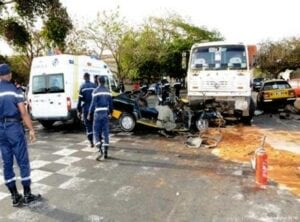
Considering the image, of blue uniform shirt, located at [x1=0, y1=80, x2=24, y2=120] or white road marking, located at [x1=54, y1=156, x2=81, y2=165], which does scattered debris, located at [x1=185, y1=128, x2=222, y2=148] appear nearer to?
white road marking, located at [x1=54, y1=156, x2=81, y2=165]

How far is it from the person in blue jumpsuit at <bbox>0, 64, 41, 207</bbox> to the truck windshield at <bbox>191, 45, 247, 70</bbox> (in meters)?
9.18

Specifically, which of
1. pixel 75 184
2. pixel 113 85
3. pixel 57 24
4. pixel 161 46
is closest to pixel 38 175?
pixel 75 184

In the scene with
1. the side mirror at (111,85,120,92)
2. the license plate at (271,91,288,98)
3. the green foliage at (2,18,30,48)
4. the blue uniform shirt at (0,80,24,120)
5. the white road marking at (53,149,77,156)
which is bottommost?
the white road marking at (53,149,77,156)

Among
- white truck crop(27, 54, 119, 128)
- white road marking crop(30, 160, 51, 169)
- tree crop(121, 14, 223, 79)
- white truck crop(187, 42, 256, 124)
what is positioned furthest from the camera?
tree crop(121, 14, 223, 79)

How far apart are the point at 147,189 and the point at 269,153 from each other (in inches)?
151

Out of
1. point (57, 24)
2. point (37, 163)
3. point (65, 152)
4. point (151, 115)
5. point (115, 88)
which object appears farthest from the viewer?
point (57, 24)

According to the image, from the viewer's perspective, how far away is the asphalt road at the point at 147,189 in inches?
204

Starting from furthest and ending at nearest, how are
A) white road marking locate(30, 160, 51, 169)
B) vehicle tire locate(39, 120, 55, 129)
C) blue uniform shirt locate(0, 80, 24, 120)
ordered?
vehicle tire locate(39, 120, 55, 129), white road marking locate(30, 160, 51, 169), blue uniform shirt locate(0, 80, 24, 120)

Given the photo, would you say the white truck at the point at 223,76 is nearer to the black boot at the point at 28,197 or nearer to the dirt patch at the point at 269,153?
the dirt patch at the point at 269,153

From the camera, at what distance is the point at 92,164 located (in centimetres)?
815

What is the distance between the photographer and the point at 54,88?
43.2 feet

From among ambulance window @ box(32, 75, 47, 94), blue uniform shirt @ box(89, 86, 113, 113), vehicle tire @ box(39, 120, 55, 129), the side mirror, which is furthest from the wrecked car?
the side mirror

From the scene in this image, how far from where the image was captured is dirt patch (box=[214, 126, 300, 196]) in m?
6.85

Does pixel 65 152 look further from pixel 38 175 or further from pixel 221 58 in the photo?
pixel 221 58
